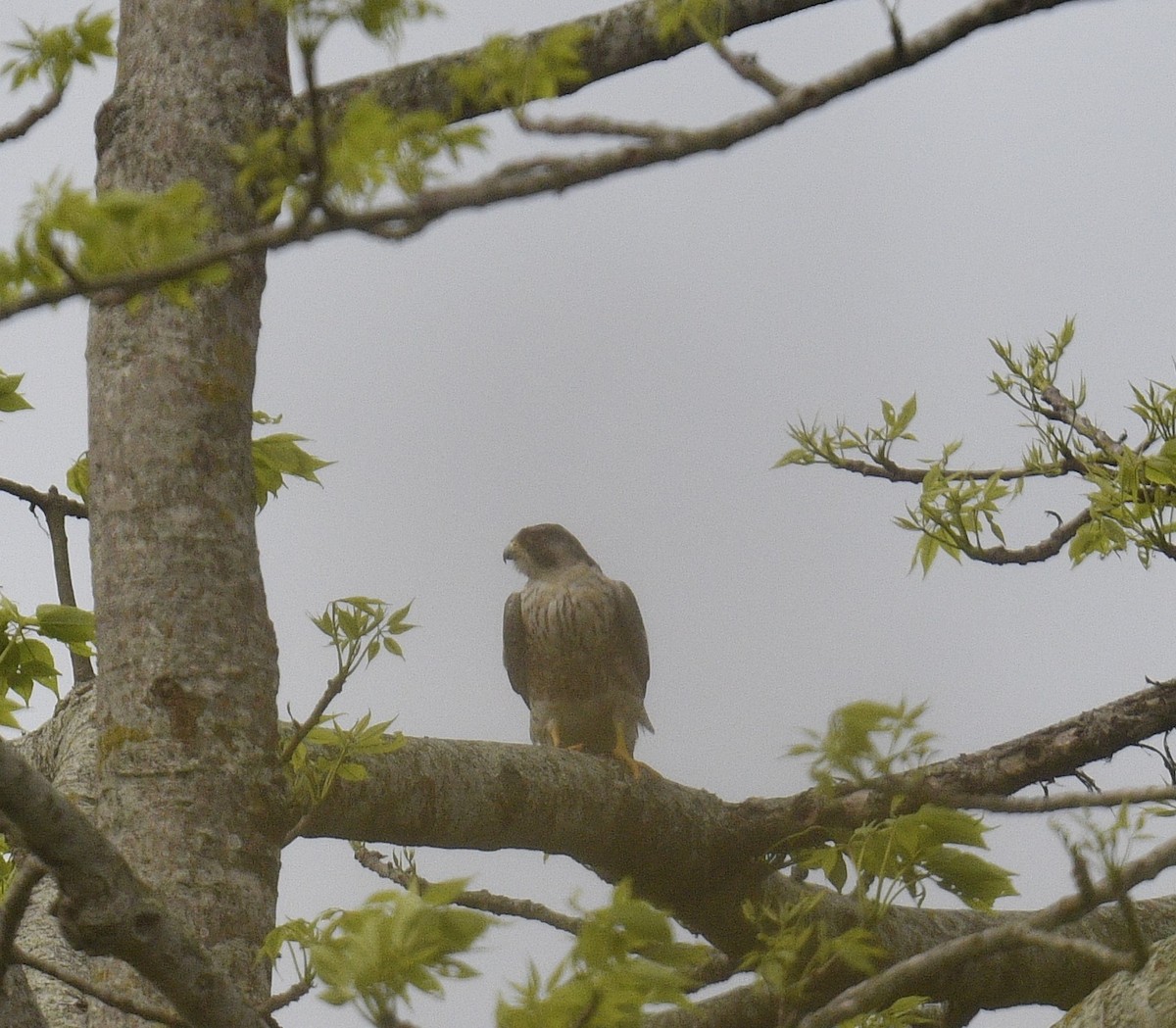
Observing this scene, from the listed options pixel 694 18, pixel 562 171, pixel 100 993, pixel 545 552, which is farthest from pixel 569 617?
pixel 562 171

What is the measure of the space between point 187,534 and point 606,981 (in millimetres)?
1595

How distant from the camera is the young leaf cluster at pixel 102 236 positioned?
1.58m

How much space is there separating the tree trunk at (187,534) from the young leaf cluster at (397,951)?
1095mm

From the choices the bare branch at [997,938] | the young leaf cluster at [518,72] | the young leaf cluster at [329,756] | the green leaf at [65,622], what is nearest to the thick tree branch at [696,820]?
the young leaf cluster at [329,756]

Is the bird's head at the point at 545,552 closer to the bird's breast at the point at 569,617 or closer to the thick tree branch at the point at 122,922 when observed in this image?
the bird's breast at the point at 569,617

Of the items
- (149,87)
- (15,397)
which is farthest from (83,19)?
(15,397)

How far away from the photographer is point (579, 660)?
7.20 meters

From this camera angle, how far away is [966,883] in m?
→ 2.72

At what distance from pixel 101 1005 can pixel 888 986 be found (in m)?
1.53

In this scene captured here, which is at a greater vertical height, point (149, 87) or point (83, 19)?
point (83, 19)

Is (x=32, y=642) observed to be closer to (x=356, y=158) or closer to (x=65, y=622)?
(x=65, y=622)

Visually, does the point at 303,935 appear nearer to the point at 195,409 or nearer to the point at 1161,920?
the point at 195,409

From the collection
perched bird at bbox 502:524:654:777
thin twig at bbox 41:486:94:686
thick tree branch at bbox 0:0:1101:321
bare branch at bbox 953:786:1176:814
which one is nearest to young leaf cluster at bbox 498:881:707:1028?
bare branch at bbox 953:786:1176:814

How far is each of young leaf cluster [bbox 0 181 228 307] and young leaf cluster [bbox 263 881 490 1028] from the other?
28.8 inches
